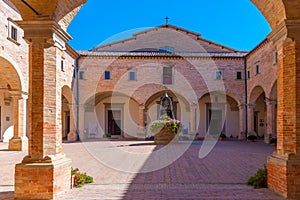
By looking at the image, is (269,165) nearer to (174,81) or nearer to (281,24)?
(281,24)

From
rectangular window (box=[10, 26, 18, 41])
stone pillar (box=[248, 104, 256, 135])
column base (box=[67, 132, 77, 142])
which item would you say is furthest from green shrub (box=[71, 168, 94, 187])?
stone pillar (box=[248, 104, 256, 135])

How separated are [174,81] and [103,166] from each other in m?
16.7

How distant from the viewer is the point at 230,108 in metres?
27.5

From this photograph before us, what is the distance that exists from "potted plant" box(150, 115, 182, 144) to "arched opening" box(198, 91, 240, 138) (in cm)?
944

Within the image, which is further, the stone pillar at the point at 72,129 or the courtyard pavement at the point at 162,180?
the stone pillar at the point at 72,129

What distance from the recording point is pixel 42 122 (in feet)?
18.8

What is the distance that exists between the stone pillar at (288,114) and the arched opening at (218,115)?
21174 millimetres

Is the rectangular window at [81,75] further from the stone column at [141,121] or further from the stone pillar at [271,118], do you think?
the stone pillar at [271,118]

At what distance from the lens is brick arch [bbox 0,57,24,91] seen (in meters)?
14.4

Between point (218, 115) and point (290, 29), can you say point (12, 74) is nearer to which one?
point (290, 29)

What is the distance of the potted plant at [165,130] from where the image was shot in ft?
60.3

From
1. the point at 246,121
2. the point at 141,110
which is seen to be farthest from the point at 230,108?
the point at 141,110

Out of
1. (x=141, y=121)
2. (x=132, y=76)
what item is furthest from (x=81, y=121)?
(x=132, y=76)

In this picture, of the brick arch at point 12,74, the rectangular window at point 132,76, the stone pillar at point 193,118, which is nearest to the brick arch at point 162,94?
the stone pillar at point 193,118
